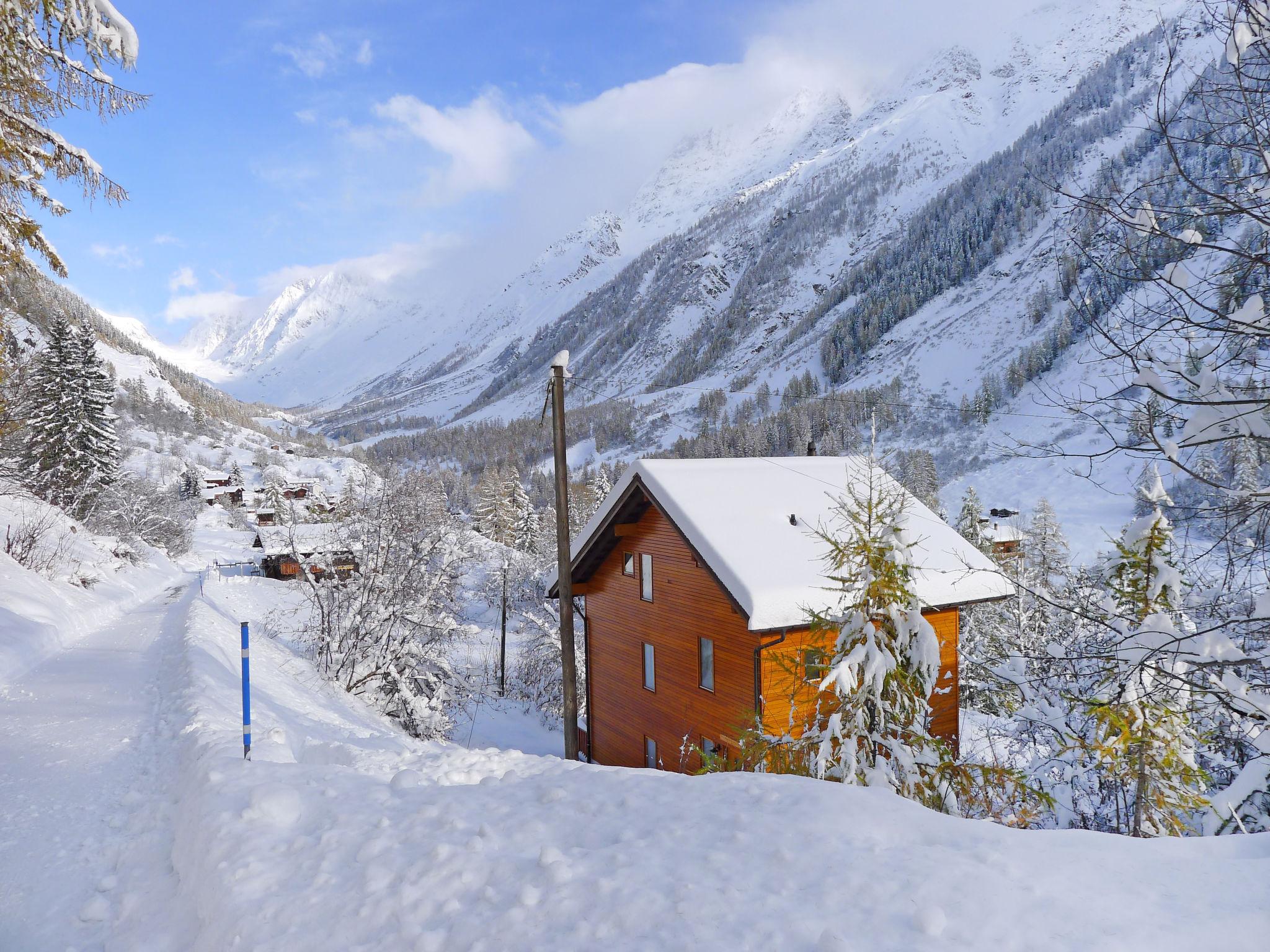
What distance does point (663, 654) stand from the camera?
16391 millimetres

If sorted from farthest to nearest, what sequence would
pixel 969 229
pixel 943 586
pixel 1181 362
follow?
pixel 969 229 → pixel 943 586 → pixel 1181 362

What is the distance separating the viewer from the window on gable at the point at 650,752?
17.0 m

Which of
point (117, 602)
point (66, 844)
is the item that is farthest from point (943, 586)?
point (117, 602)

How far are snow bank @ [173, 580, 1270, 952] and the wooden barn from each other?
649 cm

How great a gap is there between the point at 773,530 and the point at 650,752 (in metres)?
7.29

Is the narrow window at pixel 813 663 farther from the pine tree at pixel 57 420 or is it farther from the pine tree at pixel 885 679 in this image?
the pine tree at pixel 57 420

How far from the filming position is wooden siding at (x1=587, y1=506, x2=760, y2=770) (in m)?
14.0

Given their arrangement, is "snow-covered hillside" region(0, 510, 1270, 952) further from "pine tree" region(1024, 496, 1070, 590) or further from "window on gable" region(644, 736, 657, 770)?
"pine tree" region(1024, 496, 1070, 590)

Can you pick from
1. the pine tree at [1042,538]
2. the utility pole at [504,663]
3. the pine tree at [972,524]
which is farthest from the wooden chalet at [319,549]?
the pine tree at [1042,538]

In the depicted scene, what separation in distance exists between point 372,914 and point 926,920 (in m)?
2.85

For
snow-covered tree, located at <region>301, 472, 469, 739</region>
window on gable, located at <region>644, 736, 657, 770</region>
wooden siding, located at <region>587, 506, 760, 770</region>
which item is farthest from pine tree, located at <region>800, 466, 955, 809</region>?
snow-covered tree, located at <region>301, 472, 469, 739</region>

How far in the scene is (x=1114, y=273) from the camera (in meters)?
4.07

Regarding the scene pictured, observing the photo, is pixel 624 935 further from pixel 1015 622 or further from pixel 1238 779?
pixel 1015 622

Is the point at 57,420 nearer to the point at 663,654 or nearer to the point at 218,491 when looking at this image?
the point at 663,654
